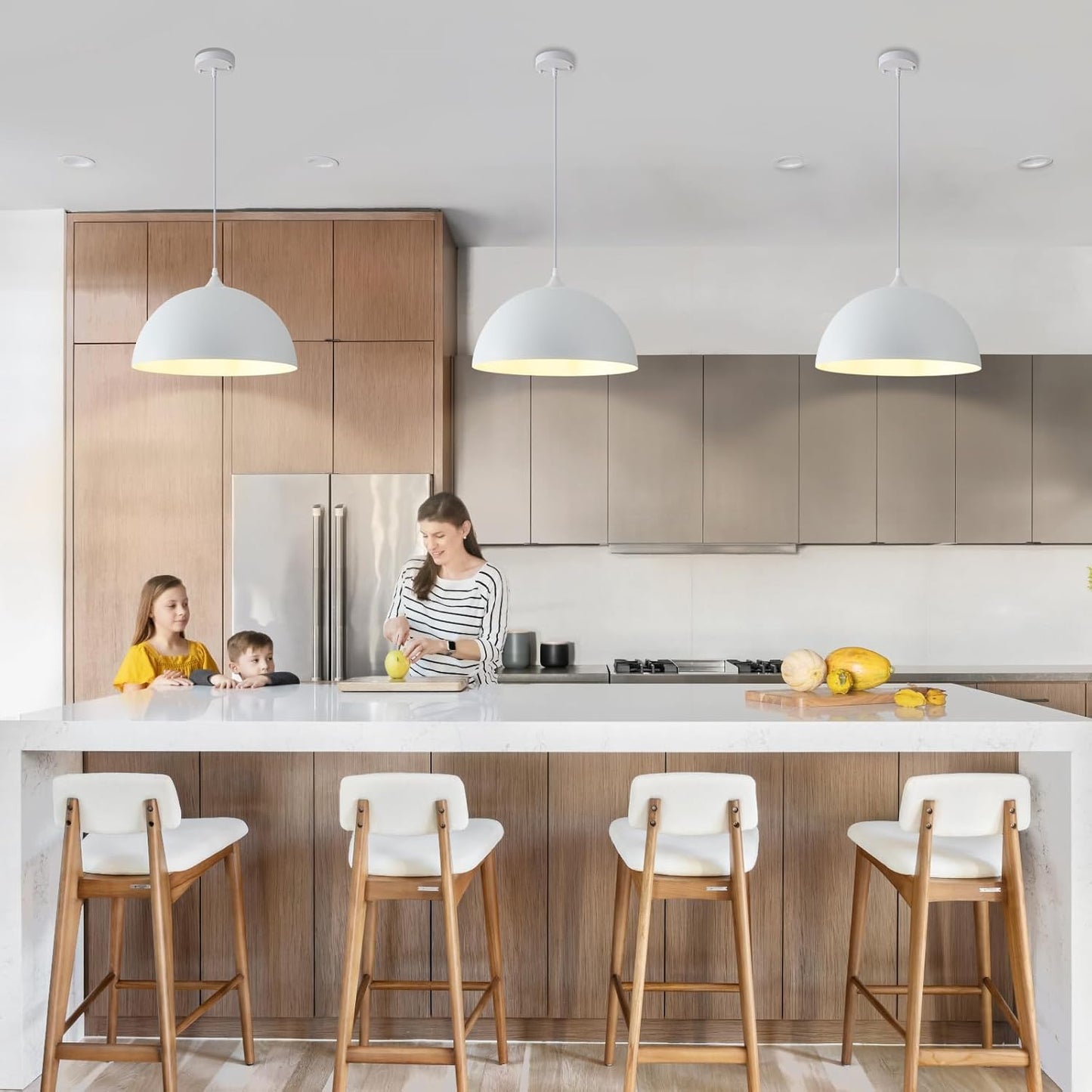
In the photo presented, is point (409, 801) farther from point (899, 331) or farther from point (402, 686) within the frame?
point (899, 331)

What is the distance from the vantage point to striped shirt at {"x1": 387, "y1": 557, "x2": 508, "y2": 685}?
3.39 m

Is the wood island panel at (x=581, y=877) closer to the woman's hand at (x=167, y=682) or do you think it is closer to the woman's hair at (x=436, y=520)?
the woman's hair at (x=436, y=520)

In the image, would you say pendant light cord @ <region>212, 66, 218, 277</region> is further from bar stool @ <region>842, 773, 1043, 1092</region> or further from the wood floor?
bar stool @ <region>842, 773, 1043, 1092</region>

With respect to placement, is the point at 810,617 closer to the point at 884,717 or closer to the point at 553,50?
the point at 884,717

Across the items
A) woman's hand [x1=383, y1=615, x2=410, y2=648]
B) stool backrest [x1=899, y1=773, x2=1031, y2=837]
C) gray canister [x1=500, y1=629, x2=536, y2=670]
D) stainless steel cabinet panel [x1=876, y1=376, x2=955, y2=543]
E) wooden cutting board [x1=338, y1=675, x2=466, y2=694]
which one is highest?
stainless steel cabinet panel [x1=876, y1=376, x2=955, y2=543]

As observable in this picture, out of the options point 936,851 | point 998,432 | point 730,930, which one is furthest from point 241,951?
point 998,432

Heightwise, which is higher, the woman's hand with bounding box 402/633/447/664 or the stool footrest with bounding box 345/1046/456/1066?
the woman's hand with bounding box 402/633/447/664

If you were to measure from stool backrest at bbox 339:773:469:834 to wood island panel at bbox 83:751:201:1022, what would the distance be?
0.83 m

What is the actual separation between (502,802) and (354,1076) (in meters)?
0.81

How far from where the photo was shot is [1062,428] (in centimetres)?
457

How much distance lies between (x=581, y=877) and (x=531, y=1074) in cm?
52

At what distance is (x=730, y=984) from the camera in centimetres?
259

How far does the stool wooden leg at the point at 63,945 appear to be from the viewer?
7.72 feet

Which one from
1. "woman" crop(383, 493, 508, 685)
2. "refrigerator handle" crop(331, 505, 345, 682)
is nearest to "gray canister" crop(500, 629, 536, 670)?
"refrigerator handle" crop(331, 505, 345, 682)
